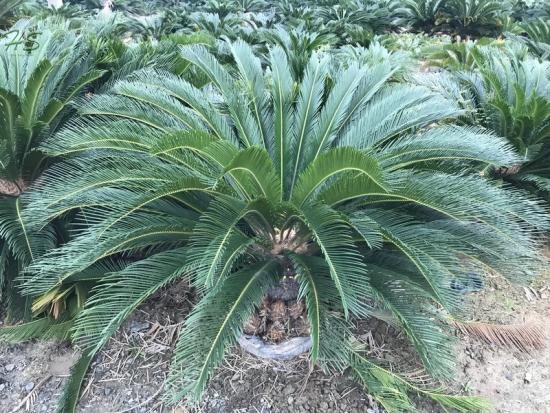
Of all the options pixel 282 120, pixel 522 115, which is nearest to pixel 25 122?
pixel 282 120

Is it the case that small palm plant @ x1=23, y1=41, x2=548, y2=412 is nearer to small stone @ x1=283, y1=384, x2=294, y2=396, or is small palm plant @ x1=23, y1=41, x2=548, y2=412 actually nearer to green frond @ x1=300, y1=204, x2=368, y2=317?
green frond @ x1=300, y1=204, x2=368, y2=317

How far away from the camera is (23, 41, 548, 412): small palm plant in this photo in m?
2.01

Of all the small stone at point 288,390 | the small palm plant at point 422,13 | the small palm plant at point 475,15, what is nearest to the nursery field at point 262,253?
the small stone at point 288,390

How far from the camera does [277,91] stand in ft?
8.95

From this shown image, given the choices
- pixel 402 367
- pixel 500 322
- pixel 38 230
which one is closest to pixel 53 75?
pixel 38 230

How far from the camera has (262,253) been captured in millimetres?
2416

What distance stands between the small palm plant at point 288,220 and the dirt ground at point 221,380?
0.48ft

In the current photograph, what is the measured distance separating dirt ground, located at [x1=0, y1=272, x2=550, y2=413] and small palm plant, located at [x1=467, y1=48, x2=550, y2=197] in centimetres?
118

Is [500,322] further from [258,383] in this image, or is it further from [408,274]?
[258,383]

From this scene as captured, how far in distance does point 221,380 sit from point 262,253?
0.68m

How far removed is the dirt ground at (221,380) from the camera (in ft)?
7.63

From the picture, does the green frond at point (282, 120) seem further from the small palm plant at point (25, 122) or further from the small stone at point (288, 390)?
the small palm plant at point (25, 122)

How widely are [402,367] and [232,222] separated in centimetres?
120

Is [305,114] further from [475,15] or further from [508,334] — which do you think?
[475,15]
